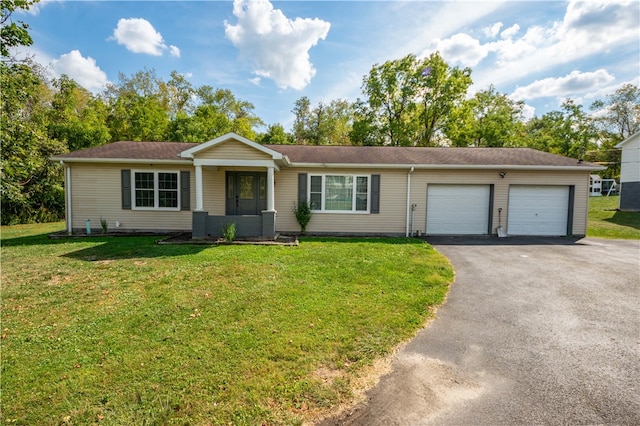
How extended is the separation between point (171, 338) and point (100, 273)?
3.59 m

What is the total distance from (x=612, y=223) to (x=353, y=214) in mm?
13899

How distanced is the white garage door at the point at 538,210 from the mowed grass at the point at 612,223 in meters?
2.37

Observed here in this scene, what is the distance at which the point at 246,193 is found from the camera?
434 inches

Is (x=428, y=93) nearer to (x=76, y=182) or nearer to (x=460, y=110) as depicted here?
(x=460, y=110)

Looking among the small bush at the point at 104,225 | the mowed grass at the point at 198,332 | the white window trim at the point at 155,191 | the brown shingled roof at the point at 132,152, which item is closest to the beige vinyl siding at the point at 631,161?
the mowed grass at the point at 198,332

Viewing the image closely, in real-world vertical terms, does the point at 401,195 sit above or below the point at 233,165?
below

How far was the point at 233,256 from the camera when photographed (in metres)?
7.15

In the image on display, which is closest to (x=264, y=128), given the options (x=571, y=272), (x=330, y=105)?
(x=330, y=105)

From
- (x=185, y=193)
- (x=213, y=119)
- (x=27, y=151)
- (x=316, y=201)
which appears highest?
(x=213, y=119)

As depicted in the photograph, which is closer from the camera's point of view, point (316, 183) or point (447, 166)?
point (447, 166)

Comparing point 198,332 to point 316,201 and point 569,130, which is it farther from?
point 569,130

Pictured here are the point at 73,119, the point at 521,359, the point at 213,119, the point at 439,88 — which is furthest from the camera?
the point at 213,119

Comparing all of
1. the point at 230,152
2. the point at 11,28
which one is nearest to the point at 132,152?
the point at 230,152

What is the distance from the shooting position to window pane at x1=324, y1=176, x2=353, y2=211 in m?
Answer: 10.9
